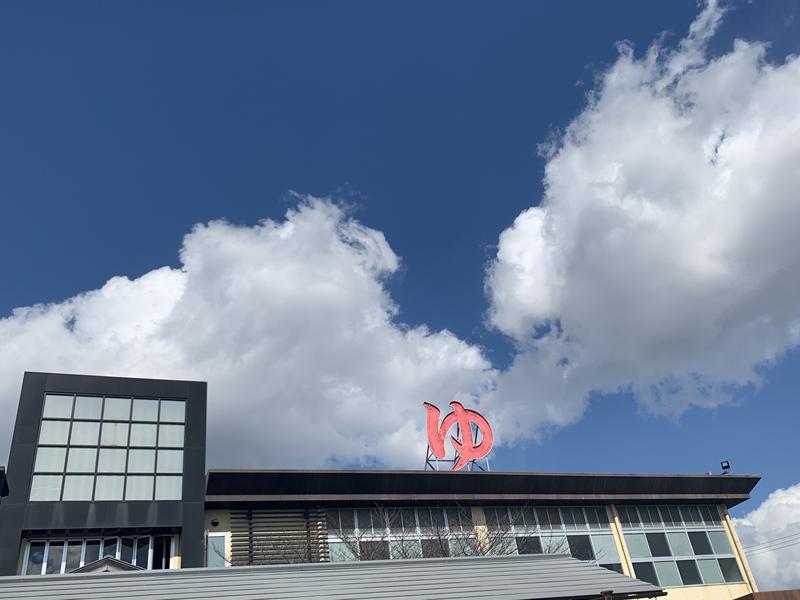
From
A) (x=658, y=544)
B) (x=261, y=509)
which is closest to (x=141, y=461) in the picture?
(x=261, y=509)

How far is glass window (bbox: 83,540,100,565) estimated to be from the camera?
28484 mm

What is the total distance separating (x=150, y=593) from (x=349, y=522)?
18243mm

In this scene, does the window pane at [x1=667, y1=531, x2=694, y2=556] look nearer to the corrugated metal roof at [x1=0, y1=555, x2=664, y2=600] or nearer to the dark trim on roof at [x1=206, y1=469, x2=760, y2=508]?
the dark trim on roof at [x1=206, y1=469, x2=760, y2=508]

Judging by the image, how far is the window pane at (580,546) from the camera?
37688 mm

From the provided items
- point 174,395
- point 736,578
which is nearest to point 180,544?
point 174,395

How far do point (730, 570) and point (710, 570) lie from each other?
59.8 inches

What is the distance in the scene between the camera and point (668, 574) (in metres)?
38.8

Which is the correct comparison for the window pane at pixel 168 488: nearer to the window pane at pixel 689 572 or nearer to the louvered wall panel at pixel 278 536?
the louvered wall panel at pixel 278 536

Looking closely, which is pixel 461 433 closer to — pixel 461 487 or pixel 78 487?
pixel 461 487

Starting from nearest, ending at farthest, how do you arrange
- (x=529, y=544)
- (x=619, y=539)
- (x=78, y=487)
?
(x=78, y=487), (x=529, y=544), (x=619, y=539)

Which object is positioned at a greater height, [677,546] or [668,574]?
[677,546]

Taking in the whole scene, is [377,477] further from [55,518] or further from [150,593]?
[150,593]

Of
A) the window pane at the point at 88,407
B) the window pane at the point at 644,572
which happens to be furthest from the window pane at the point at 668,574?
the window pane at the point at 88,407

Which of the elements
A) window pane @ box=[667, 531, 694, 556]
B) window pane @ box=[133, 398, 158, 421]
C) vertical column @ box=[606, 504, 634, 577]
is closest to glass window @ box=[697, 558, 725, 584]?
window pane @ box=[667, 531, 694, 556]
